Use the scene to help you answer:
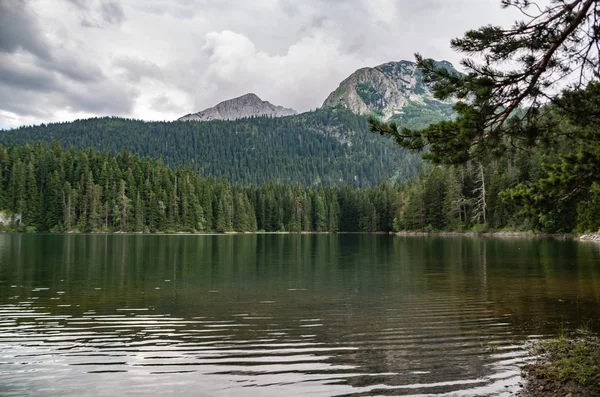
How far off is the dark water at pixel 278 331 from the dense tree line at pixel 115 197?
4726 inches

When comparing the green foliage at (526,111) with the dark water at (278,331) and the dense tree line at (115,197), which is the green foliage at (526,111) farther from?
the dense tree line at (115,197)

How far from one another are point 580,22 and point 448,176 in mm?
118287

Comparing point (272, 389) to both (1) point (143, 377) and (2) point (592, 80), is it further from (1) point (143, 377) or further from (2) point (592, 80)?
(2) point (592, 80)

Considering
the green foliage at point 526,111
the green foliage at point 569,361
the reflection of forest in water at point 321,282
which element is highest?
the green foliage at point 526,111

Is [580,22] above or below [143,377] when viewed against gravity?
above

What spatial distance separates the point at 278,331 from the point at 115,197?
468 ft

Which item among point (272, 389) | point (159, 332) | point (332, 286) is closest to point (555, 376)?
point (272, 389)

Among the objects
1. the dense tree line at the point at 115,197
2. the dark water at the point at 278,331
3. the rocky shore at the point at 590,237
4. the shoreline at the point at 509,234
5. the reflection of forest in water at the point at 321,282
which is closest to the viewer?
the dark water at the point at 278,331

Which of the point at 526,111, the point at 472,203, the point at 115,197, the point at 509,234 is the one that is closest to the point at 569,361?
the point at 526,111

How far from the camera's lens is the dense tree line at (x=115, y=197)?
142 metres

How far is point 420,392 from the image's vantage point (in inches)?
363

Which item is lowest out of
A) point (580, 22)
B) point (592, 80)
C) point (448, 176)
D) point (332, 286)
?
point (332, 286)

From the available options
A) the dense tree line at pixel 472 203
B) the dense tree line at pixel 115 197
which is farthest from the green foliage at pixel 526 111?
the dense tree line at pixel 115 197

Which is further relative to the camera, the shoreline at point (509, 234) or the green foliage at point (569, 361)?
the shoreline at point (509, 234)
